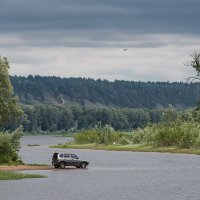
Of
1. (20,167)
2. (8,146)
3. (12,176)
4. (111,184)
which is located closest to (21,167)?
(20,167)

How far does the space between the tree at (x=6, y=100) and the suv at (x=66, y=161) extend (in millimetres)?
8308

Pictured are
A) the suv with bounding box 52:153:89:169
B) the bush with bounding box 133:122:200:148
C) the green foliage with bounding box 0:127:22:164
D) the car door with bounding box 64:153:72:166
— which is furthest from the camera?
the bush with bounding box 133:122:200:148

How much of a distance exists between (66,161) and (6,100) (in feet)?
41.0

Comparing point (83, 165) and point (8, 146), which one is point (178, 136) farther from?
point (8, 146)

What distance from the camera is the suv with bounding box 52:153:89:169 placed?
11178 cm

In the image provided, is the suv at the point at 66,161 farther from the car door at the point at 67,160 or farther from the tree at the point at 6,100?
the tree at the point at 6,100

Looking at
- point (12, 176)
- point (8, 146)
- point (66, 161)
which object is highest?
point (8, 146)

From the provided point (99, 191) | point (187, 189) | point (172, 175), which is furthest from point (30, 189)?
point (172, 175)

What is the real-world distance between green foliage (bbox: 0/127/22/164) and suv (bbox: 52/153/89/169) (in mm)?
5863

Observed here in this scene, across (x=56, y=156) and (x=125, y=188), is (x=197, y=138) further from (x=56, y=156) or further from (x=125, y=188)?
(x=125, y=188)

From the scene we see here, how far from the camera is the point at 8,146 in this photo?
10875 cm

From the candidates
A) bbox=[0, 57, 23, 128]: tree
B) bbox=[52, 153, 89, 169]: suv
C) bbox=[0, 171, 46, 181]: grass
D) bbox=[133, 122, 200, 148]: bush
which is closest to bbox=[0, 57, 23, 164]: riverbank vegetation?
bbox=[0, 57, 23, 128]: tree

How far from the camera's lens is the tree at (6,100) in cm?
10875

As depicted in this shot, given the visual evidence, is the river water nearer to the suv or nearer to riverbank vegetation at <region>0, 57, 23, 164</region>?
the suv
